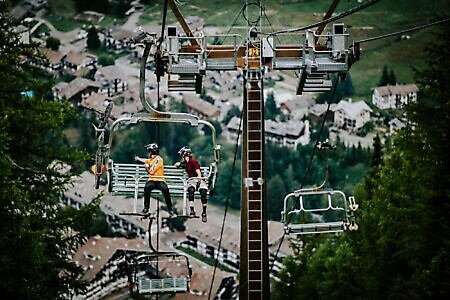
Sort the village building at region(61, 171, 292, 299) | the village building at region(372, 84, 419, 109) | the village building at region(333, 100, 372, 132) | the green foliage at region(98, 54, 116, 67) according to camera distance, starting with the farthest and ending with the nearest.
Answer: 1. the green foliage at region(98, 54, 116, 67)
2. the village building at region(372, 84, 419, 109)
3. the village building at region(333, 100, 372, 132)
4. the village building at region(61, 171, 292, 299)

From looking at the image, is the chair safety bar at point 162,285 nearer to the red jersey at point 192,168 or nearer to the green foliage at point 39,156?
the red jersey at point 192,168

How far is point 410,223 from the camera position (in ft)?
63.4

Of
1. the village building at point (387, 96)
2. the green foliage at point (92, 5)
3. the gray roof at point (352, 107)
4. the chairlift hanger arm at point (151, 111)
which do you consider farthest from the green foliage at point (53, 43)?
the chairlift hanger arm at point (151, 111)

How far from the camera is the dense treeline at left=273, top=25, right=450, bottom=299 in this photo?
18.5 metres

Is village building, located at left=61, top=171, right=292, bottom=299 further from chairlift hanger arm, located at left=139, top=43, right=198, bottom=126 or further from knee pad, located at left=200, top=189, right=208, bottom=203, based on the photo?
chairlift hanger arm, located at left=139, top=43, right=198, bottom=126

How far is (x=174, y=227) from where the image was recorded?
59.4 meters

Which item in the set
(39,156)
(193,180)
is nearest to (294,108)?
(39,156)

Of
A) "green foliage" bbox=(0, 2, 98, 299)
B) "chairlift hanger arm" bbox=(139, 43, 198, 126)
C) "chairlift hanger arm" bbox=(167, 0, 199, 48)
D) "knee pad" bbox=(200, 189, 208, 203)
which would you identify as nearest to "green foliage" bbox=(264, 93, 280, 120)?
"green foliage" bbox=(0, 2, 98, 299)

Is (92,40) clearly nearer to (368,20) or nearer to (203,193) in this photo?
(368,20)

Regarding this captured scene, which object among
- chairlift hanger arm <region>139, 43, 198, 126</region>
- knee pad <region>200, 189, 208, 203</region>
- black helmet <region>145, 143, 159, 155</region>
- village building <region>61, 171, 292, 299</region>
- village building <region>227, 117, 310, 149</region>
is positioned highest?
chairlift hanger arm <region>139, 43, 198, 126</region>

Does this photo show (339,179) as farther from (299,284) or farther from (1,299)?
(1,299)

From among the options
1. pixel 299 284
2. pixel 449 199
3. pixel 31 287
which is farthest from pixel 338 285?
pixel 31 287

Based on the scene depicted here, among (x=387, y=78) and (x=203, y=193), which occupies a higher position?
(x=203, y=193)

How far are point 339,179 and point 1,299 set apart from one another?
50745mm
